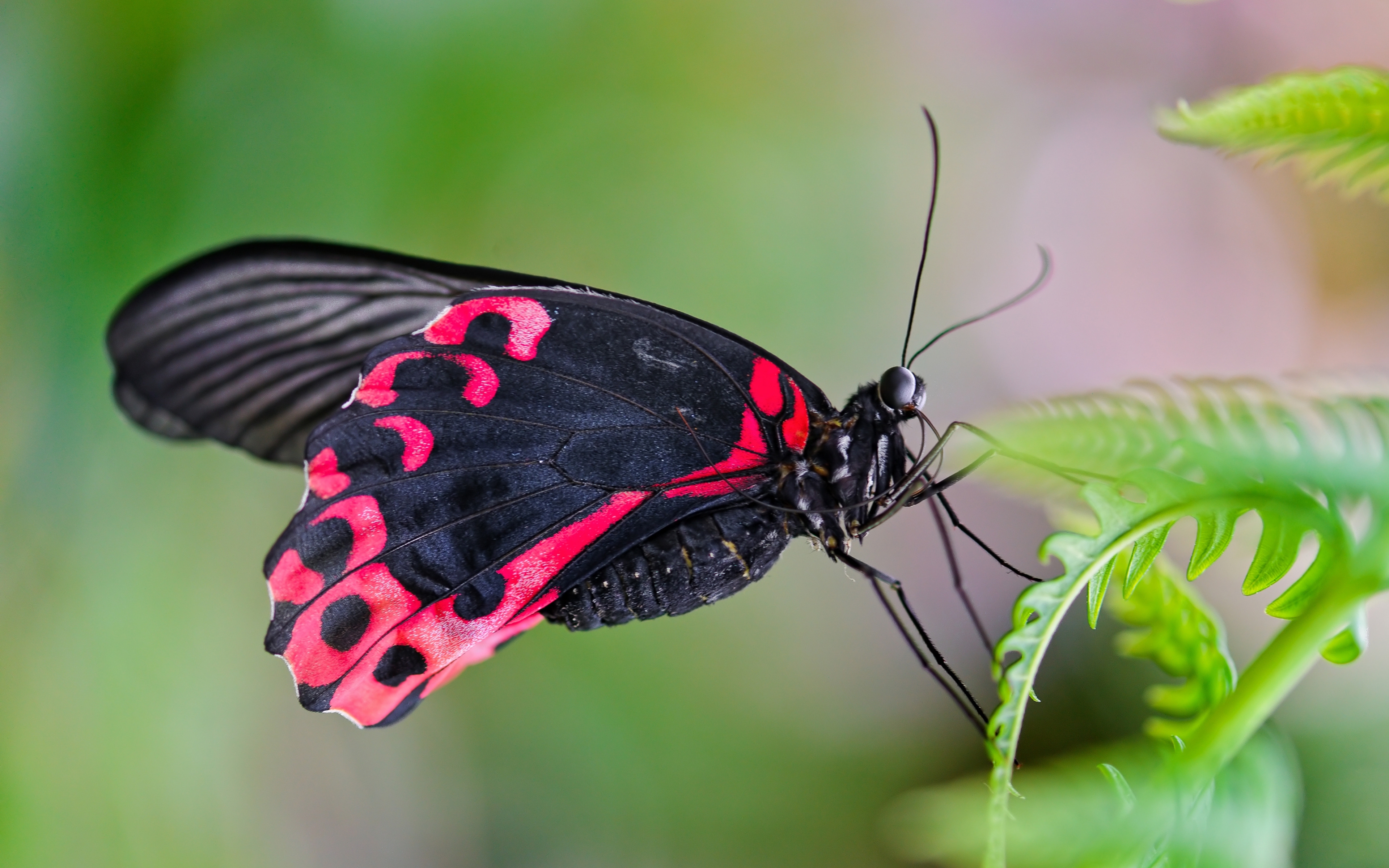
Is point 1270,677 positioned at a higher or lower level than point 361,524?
higher

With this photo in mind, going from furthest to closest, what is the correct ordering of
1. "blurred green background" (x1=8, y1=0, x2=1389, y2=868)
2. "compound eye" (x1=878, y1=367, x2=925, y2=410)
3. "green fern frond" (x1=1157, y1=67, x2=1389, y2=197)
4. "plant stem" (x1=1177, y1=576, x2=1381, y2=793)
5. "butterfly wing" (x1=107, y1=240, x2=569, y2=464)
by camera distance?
"blurred green background" (x1=8, y1=0, x2=1389, y2=868), "butterfly wing" (x1=107, y1=240, x2=569, y2=464), "compound eye" (x1=878, y1=367, x2=925, y2=410), "green fern frond" (x1=1157, y1=67, x2=1389, y2=197), "plant stem" (x1=1177, y1=576, x2=1381, y2=793)

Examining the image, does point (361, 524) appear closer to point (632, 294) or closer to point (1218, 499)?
point (1218, 499)

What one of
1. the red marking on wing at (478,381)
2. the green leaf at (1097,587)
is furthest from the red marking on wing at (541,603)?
the green leaf at (1097,587)

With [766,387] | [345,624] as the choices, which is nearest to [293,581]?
[345,624]

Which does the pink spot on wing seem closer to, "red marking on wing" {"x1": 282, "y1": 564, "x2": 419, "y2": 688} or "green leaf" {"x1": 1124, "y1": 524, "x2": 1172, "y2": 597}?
"red marking on wing" {"x1": 282, "y1": 564, "x2": 419, "y2": 688}

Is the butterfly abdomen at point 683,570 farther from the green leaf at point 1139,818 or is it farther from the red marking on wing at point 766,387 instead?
the green leaf at point 1139,818

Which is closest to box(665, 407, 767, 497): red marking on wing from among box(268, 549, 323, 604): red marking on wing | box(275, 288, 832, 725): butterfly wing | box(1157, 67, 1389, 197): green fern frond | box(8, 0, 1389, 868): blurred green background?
box(275, 288, 832, 725): butterfly wing

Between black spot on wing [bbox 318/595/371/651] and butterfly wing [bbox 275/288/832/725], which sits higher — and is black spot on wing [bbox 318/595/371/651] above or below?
below
